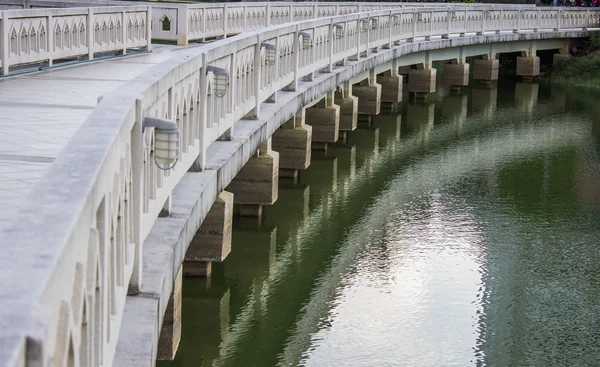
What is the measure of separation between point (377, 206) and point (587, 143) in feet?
27.7

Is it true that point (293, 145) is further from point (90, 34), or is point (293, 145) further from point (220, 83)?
point (220, 83)

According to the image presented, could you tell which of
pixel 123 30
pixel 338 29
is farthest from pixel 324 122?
pixel 123 30

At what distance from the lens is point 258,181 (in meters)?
13.8

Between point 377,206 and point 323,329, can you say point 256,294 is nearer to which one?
point 323,329

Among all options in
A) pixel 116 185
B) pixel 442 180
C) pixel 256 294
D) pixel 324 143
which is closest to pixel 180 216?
pixel 116 185

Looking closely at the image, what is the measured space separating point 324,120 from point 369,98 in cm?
457

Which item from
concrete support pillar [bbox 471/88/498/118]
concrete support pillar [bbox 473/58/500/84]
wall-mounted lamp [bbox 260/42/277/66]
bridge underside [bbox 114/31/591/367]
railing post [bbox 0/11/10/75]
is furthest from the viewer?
concrete support pillar [bbox 473/58/500/84]

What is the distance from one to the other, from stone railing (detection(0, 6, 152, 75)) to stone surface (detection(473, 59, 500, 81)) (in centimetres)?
1483

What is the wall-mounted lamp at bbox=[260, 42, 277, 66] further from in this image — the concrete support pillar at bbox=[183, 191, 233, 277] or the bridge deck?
the concrete support pillar at bbox=[183, 191, 233, 277]

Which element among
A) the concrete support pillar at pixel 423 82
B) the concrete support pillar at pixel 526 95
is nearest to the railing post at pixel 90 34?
the concrete support pillar at pixel 423 82

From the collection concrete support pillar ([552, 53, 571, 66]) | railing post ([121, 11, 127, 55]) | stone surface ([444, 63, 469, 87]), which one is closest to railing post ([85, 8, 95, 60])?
railing post ([121, 11, 127, 55])

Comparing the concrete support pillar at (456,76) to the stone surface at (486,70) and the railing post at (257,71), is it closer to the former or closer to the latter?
the stone surface at (486,70)

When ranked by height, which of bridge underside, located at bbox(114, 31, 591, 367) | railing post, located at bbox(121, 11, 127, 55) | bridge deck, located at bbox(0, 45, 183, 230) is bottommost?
bridge underside, located at bbox(114, 31, 591, 367)

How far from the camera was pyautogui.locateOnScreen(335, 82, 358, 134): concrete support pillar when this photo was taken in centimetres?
2134
